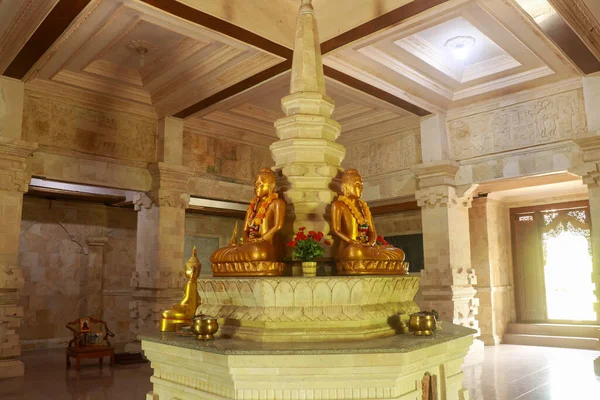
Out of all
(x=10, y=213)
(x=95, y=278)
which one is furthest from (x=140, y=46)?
(x=95, y=278)

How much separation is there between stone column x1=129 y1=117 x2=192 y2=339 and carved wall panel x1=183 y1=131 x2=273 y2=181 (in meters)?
0.44

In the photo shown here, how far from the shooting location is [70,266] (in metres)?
11.0

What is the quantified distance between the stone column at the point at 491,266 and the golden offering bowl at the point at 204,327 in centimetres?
885

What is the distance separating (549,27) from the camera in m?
5.89

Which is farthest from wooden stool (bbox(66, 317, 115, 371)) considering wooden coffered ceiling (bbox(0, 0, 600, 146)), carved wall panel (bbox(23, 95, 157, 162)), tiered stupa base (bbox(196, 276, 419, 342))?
tiered stupa base (bbox(196, 276, 419, 342))

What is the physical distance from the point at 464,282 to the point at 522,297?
13.4 feet

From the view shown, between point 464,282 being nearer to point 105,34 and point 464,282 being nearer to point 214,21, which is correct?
point 214,21

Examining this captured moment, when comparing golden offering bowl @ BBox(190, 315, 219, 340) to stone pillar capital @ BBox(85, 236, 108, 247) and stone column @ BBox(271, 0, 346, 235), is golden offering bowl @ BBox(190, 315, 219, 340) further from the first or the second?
stone pillar capital @ BBox(85, 236, 108, 247)

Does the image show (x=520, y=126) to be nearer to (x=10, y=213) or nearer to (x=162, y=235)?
(x=162, y=235)

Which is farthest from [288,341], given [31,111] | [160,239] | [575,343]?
[575,343]

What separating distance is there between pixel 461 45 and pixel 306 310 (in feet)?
17.5

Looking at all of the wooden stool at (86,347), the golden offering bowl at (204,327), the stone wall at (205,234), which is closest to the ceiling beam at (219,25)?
the golden offering bowl at (204,327)

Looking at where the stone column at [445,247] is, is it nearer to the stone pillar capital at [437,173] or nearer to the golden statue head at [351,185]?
the stone pillar capital at [437,173]

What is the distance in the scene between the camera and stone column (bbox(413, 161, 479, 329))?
8102 millimetres
